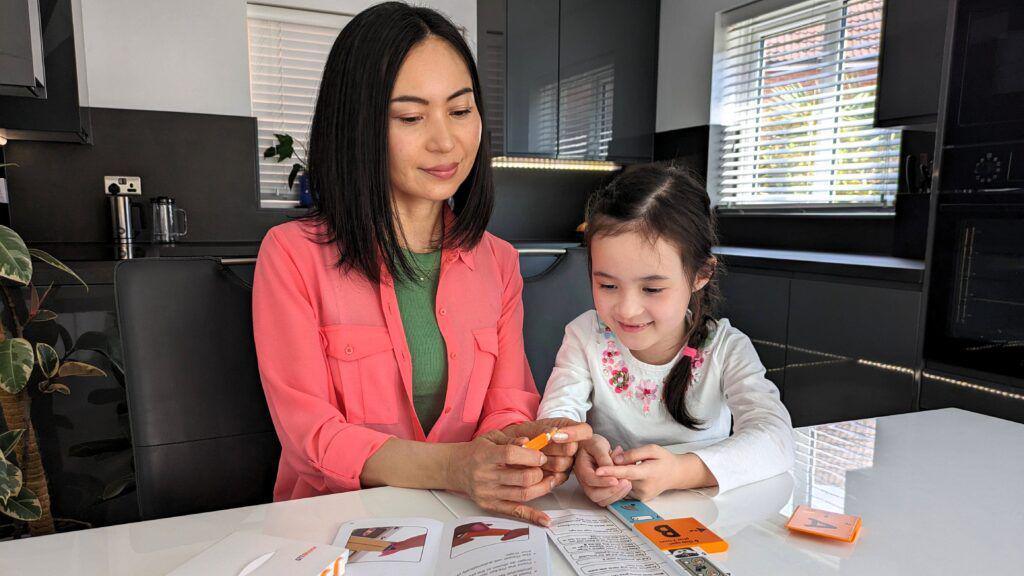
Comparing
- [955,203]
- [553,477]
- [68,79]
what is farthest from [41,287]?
[955,203]

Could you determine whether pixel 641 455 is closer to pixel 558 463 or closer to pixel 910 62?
pixel 558 463

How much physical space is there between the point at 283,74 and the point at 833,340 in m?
3.03

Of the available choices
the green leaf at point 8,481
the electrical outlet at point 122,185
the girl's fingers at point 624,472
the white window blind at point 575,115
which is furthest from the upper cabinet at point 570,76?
the girl's fingers at point 624,472

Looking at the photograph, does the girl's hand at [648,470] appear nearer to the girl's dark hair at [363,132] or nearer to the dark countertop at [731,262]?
the girl's dark hair at [363,132]

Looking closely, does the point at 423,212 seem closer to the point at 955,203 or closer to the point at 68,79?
the point at 955,203

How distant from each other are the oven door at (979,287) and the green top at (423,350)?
5.74ft

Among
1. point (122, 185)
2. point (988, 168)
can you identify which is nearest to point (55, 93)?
point (122, 185)

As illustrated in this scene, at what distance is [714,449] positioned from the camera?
2.78ft

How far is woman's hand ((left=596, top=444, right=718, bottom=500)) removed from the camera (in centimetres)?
78

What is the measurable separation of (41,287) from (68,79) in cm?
106

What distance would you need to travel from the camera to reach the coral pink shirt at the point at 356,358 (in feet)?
3.18

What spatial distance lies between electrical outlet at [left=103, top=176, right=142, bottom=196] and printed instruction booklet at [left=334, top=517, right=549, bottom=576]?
300 centimetres

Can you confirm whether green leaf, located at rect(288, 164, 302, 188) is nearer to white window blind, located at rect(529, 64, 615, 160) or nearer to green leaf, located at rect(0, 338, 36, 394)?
white window blind, located at rect(529, 64, 615, 160)

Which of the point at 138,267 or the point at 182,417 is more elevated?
the point at 138,267
